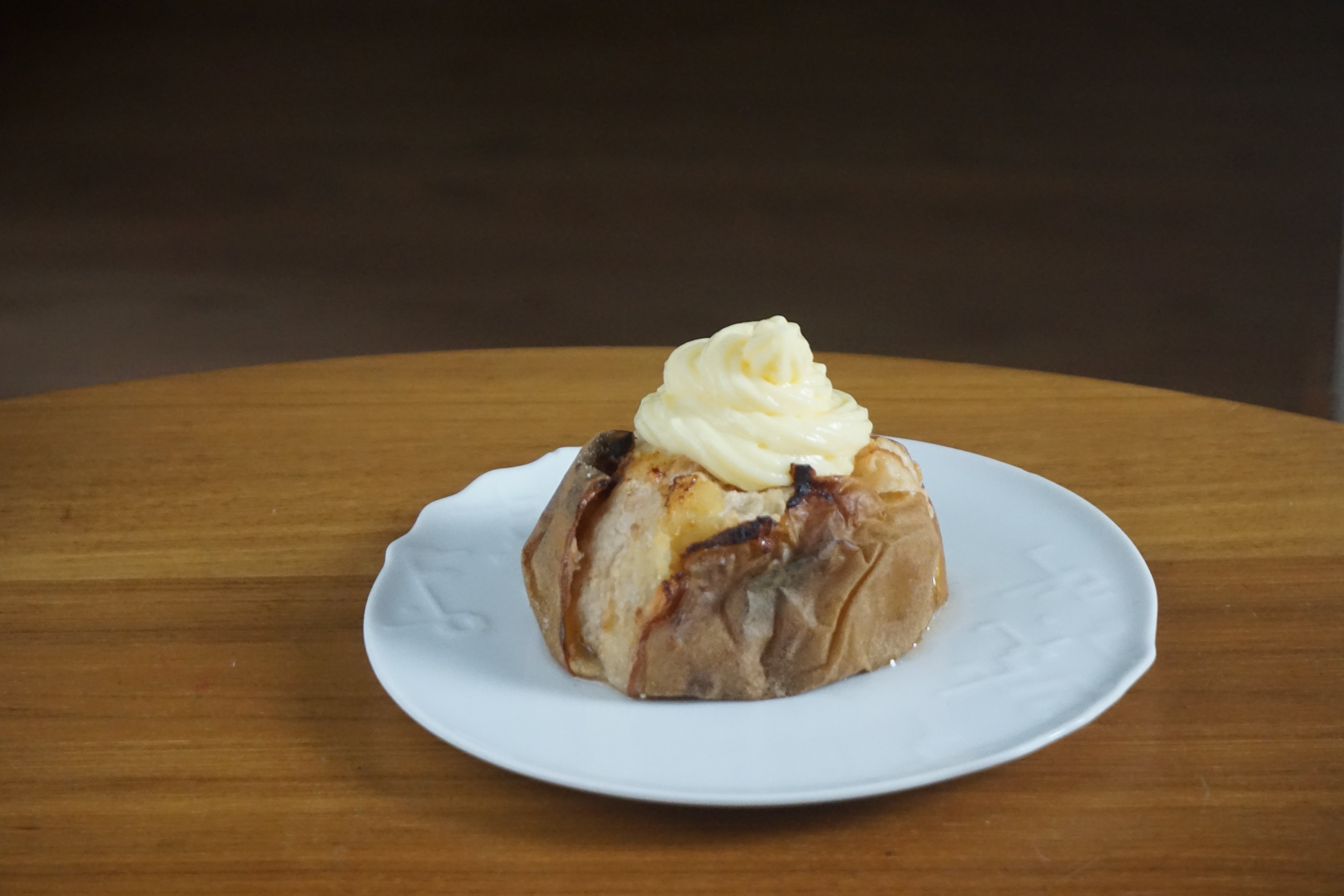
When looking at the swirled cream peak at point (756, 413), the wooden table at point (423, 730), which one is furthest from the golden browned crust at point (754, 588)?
the wooden table at point (423, 730)

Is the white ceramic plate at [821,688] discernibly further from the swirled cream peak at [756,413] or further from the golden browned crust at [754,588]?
the swirled cream peak at [756,413]

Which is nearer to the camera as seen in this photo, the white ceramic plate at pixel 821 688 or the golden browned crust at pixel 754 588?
the white ceramic plate at pixel 821 688

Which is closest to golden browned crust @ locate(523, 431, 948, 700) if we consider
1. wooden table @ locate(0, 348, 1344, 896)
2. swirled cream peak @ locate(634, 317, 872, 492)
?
swirled cream peak @ locate(634, 317, 872, 492)

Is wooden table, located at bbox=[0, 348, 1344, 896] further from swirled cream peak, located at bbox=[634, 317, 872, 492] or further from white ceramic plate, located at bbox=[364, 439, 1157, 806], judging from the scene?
swirled cream peak, located at bbox=[634, 317, 872, 492]

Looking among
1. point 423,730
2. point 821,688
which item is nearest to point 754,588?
point 821,688

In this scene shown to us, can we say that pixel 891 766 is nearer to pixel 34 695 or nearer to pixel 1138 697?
pixel 1138 697

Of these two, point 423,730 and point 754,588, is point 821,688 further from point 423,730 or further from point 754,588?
point 423,730
